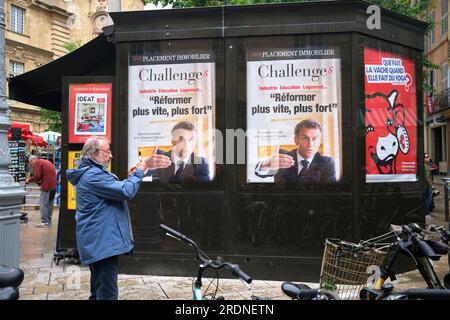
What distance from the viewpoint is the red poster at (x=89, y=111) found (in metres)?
6.75

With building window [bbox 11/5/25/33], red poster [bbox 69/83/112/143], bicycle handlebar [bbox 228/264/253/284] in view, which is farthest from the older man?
building window [bbox 11/5/25/33]

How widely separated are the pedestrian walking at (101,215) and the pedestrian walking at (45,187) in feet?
27.4

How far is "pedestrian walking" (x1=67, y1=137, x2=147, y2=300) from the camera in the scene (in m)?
3.87

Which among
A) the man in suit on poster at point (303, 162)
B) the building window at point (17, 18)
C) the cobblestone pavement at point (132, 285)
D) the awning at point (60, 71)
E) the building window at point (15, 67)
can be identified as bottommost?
the cobblestone pavement at point (132, 285)

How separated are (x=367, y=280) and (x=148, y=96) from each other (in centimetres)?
382

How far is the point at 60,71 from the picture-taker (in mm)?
7996

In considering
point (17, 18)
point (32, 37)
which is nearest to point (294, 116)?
point (17, 18)

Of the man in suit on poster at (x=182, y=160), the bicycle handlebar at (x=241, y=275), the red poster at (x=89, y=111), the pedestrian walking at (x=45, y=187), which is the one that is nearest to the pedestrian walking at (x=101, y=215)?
the bicycle handlebar at (x=241, y=275)

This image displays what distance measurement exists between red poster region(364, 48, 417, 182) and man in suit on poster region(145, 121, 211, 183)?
2.27 metres

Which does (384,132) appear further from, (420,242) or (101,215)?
(101,215)

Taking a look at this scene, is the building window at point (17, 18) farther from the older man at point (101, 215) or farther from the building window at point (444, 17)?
the older man at point (101, 215)

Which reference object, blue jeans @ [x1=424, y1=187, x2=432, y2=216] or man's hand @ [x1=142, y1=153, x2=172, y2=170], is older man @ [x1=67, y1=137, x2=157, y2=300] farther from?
blue jeans @ [x1=424, y1=187, x2=432, y2=216]

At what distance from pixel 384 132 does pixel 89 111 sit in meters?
4.21
